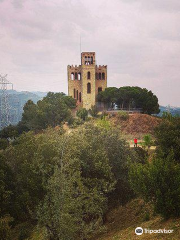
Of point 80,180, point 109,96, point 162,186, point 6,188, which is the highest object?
point 109,96

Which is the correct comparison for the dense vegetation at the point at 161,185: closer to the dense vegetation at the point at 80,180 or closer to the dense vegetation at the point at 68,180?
the dense vegetation at the point at 80,180

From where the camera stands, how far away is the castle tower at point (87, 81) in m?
66.3

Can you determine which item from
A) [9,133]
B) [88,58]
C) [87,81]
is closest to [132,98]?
[87,81]

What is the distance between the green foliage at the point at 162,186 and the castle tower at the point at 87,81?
49.2m

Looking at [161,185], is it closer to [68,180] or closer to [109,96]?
[68,180]

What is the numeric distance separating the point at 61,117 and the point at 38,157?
35661mm

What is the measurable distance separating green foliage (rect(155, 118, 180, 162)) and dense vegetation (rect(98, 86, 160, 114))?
32706 mm

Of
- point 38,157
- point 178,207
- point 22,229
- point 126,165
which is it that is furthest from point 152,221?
point 22,229

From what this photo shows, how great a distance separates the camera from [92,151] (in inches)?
870

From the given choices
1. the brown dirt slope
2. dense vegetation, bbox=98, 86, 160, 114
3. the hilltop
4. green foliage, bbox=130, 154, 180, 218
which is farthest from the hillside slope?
dense vegetation, bbox=98, 86, 160, 114

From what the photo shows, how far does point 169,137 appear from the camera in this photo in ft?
85.1

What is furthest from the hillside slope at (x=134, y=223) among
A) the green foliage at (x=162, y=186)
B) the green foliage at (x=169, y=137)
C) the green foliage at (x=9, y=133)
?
the green foliage at (x=9, y=133)

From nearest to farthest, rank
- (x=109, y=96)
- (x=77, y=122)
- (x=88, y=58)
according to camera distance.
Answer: (x=77, y=122)
(x=109, y=96)
(x=88, y=58)

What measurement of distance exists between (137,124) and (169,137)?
2714 cm
